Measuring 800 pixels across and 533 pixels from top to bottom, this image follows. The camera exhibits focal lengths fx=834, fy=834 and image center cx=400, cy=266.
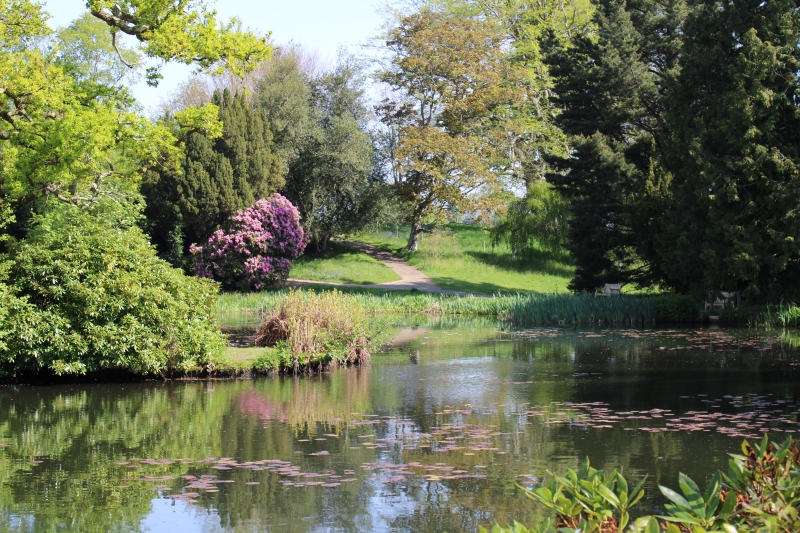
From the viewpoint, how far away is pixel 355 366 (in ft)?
51.1

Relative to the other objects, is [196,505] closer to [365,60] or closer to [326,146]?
[326,146]

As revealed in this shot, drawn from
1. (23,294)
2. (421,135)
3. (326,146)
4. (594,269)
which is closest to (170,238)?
(326,146)

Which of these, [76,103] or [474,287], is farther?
[474,287]

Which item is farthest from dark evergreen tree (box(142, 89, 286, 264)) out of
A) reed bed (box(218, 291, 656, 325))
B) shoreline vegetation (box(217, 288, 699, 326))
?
shoreline vegetation (box(217, 288, 699, 326))

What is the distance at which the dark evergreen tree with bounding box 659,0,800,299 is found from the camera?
21688mm

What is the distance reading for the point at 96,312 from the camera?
507 inches

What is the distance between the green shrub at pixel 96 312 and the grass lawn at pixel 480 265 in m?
25.2

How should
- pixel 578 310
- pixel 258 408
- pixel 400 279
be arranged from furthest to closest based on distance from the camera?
pixel 400 279 < pixel 578 310 < pixel 258 408

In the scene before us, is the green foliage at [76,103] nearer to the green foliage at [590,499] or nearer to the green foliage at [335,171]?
the green foliage at [590,499]

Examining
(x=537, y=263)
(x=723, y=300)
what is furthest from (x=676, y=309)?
(x=537, y=263)

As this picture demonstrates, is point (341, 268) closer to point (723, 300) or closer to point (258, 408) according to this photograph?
point (723, 300)

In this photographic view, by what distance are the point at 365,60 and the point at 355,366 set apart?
33.4 metres

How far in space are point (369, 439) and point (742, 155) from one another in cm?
1705

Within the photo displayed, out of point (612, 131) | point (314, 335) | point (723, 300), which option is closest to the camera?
point (314, 335)
